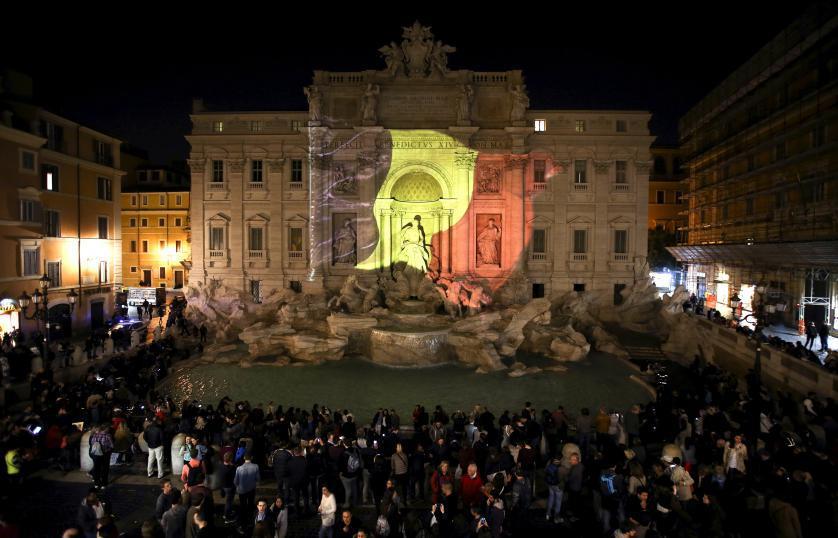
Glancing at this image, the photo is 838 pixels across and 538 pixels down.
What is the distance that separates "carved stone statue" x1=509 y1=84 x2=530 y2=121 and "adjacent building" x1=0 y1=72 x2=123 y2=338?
23005 millimetres

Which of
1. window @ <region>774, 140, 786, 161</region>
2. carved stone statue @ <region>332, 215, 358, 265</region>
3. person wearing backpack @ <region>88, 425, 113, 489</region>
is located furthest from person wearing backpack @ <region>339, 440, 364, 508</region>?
window @ <region>774, 140, 786, 161</region>

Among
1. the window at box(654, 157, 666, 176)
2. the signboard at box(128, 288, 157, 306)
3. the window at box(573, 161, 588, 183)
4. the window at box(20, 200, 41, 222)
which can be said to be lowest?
the signboard at box(128, 288, 157, 306)

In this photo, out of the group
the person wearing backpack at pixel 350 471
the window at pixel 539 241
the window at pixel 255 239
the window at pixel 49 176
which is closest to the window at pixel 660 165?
the window at pixel 539 241

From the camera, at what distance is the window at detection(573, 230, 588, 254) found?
95.6 feet

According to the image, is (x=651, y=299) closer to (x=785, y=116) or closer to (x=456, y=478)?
(x=785, y=116)

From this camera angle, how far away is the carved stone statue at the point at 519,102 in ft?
90.5

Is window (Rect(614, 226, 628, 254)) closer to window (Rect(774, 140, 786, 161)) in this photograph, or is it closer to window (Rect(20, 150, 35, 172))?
window (Rect(774, 140, 786, 161))

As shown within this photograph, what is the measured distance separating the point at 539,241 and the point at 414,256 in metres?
8.46

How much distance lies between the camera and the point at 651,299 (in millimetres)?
27266

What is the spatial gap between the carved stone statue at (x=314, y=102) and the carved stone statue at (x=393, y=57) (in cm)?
427

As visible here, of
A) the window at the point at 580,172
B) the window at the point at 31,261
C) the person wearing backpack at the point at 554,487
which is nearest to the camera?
the person wearing backpack at the point at 554,487

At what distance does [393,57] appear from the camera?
91.7 feet

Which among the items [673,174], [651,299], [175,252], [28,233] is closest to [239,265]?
[28,233]

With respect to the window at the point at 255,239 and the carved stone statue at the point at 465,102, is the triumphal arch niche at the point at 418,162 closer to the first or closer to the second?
the carved stone statue at the point at 465,102
